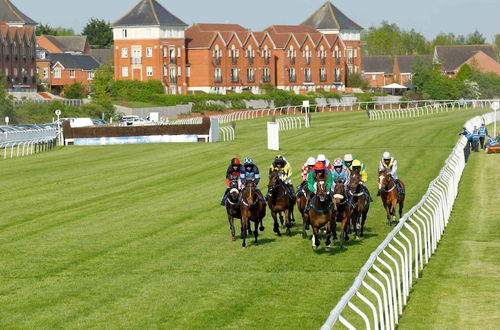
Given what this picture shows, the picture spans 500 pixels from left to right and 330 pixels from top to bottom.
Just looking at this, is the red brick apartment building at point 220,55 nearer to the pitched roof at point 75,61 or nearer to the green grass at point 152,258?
the pitched roof at point 75,61

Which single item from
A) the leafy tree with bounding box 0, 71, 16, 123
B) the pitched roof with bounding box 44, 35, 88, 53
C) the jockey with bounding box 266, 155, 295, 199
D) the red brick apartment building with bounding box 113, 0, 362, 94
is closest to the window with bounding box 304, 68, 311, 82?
the red brick apartment building with bounding box 113, 0, 362, 94

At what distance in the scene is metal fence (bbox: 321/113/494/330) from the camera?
1286cm

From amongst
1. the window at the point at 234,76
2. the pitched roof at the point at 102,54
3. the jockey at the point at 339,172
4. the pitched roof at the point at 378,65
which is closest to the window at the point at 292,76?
the window at the point at 234,76

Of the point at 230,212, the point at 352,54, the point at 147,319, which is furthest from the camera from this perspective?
the point at 352,54

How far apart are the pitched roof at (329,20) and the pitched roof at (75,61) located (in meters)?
31.0

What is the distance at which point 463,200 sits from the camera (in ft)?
100.0

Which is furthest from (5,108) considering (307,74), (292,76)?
(307,74)

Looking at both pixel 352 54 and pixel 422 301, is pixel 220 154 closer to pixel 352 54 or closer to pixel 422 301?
pixel 422 301

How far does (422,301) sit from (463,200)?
47.9ft

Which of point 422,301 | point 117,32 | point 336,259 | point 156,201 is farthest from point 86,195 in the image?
point 117,32

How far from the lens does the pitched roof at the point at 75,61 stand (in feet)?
505

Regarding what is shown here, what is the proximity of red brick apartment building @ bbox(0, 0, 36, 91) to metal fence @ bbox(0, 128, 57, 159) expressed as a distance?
2667 inches

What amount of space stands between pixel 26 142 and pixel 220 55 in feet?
270

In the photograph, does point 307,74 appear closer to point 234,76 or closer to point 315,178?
point 234,76
